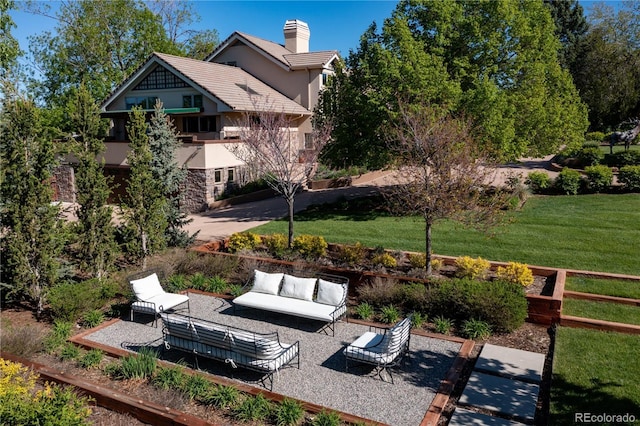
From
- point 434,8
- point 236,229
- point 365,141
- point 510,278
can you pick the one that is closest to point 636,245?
point 510,278

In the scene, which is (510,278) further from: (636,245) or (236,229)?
(236,229)

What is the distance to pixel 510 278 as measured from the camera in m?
12.8

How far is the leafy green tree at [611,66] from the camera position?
44.4 m

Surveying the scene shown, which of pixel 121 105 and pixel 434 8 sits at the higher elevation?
pixel 434 8

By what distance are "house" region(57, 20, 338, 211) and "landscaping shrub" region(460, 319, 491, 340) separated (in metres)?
17.2

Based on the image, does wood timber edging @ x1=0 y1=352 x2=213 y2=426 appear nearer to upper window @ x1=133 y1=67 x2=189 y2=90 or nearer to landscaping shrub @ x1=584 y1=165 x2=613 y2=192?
upper window @ x1=133 y1=67 x2=189 y2=90

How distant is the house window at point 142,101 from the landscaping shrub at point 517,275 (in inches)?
922

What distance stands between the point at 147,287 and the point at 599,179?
837 inches

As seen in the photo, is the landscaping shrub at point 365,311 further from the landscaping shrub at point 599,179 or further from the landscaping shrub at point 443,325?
the landscaping shrub at point 599,179

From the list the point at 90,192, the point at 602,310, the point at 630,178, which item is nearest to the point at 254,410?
the point at 602,310

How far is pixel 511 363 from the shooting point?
934 cm

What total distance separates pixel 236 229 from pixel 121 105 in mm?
15314

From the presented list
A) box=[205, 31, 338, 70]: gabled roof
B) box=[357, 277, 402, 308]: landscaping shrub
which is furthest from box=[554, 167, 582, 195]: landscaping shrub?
box=[205, 31, 338, 70]: gabled roof

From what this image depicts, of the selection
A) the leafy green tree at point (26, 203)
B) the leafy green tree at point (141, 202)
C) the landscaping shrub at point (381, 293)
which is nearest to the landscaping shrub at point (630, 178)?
the landscaping shrub at point (381, 293)
